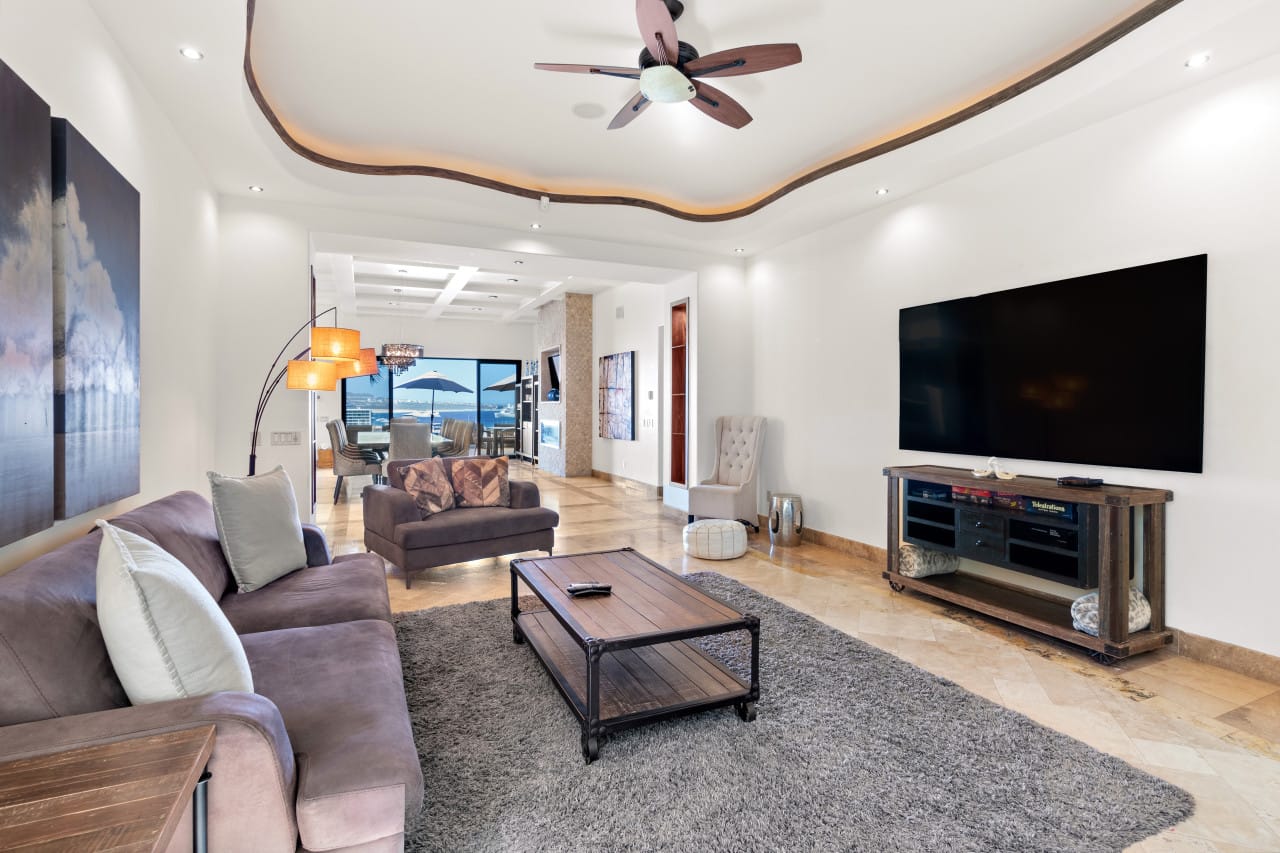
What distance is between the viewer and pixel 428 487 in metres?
4.53

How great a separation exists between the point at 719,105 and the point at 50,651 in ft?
10.9

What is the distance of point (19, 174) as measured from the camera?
1.74 m

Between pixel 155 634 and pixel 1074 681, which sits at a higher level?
pixel 155 634

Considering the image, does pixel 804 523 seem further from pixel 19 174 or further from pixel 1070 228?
pixel 19 174

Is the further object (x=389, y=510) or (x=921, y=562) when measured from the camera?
(x=389, y=510)

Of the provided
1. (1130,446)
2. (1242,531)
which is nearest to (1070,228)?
(1130,446)

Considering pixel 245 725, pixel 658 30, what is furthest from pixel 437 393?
pixel 245 725

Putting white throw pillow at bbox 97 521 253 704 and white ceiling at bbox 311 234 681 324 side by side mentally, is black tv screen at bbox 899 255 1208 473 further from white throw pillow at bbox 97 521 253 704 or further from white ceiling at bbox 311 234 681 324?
white throw pillow at bbox 97 521 253 704

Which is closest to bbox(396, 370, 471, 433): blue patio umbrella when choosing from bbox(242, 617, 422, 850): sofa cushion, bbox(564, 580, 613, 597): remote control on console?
bbox(564, 580, 613, 597): remote control on console

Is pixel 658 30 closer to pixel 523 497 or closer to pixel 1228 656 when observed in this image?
pixel 523 497

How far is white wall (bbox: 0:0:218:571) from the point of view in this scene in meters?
2.01

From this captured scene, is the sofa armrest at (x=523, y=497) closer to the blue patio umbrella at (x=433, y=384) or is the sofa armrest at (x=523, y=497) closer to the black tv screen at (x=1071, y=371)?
the black tv screen at (x=1071, y=371)

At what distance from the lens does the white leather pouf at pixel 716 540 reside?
4914 mm

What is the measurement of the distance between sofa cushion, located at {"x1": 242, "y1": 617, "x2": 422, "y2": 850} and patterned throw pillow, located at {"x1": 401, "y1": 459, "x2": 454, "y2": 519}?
7.94ft
